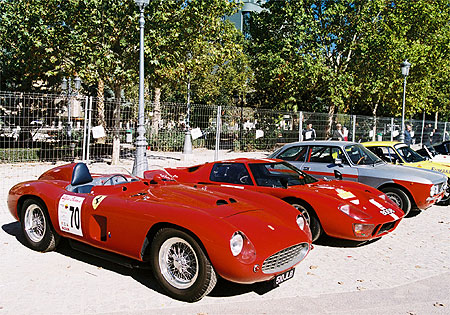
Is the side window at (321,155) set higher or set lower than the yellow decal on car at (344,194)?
higher

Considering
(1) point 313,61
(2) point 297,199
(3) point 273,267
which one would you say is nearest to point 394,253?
(2) point 297,199

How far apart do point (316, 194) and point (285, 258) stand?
2.14m

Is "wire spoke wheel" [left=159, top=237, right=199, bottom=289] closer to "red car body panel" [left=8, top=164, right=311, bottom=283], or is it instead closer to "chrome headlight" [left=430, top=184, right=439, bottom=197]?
"red car body panel" [left=8, top=164, right=311, bottom=283]

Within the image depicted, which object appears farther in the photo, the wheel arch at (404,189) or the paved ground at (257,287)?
the wheel arch at (404,189)

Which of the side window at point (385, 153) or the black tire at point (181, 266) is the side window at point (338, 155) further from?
the black tire at point (181, 266)

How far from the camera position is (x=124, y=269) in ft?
16.3

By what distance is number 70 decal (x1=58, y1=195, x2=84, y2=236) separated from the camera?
479cm

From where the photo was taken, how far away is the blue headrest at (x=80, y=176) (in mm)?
5392

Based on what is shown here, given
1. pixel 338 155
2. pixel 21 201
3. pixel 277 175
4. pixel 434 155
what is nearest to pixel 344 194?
pixel 277 175

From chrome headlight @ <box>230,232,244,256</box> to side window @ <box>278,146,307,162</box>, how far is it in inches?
205

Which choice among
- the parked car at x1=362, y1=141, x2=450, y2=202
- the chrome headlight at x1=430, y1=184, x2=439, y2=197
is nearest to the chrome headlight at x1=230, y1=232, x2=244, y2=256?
the chrome headlight at x1=430, y1=184, x2=439, y2=197

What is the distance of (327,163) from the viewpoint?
8570mm

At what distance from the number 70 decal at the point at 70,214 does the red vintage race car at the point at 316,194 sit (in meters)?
Result: 1.69

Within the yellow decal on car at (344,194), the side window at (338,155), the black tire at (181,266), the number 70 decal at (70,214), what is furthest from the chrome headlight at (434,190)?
the number 70 decal at (70,214)
